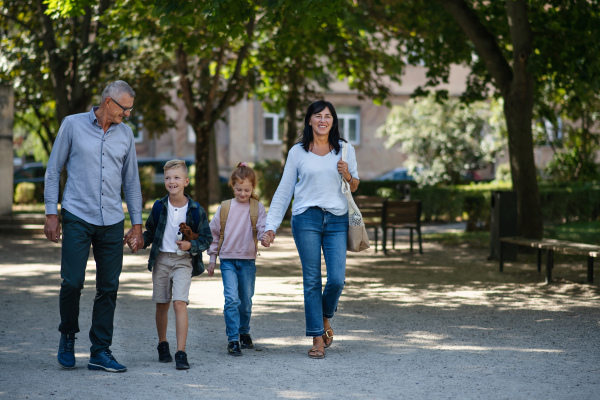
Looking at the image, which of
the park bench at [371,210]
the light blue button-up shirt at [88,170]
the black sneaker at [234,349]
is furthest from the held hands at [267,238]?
the park bench at [371,210]

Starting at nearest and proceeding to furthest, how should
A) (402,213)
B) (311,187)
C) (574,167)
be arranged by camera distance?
(311,187) < (402,213) < (574,167)

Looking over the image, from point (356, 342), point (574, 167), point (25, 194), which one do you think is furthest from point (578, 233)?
point (25, 194)

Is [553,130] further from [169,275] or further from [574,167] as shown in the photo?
[169,275]

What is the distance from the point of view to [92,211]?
555cm

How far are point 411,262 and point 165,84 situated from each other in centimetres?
856

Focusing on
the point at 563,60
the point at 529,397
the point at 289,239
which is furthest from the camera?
the point at 289,239

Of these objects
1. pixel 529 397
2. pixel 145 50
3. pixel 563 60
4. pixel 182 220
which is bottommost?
pixel 529 397

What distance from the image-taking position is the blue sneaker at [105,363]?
18.0 feet

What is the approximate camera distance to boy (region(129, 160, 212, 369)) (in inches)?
229

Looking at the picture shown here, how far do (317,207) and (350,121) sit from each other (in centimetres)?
3516

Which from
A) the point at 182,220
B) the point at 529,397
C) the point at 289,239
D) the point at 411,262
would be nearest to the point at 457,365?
the point at 529,397

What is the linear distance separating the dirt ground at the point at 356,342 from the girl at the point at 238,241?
420mm

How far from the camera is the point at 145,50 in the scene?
768 inches

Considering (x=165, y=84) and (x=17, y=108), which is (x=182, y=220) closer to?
(x=165, y=84)
